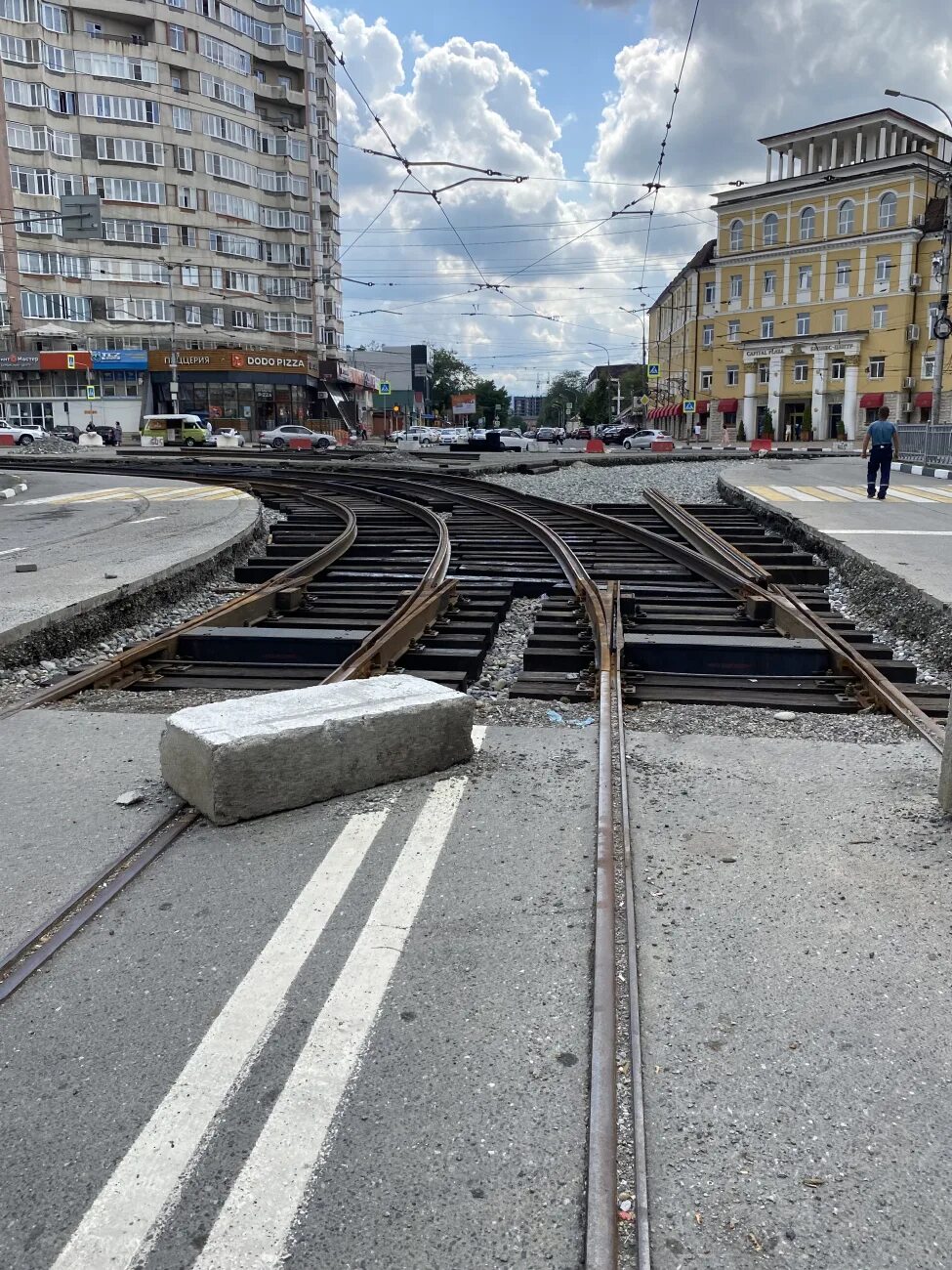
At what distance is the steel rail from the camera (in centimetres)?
553

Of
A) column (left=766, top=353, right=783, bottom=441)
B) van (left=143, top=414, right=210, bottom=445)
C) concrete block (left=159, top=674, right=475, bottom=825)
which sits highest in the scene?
column (left=766, top=353, right=783, bottom=441)

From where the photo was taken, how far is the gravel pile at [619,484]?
20094mm

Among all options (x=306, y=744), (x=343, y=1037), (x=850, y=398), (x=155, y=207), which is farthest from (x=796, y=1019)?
(x=850, y=398)

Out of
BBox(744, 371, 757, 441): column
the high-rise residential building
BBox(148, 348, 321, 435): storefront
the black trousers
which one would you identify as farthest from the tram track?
BBox(744, 371, 757, 441): column

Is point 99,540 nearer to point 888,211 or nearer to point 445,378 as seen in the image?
point 888,211

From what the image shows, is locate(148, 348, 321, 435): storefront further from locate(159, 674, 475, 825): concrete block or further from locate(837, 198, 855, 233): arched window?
locate(159, 674, 475, 825): concrete block

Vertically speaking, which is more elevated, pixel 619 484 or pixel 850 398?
pixel 850 398

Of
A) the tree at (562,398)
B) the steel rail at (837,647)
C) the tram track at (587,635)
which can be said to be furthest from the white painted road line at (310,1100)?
the tree at (562,398)

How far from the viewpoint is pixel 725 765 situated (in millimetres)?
4879

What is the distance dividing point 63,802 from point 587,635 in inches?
170

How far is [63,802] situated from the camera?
4.40m

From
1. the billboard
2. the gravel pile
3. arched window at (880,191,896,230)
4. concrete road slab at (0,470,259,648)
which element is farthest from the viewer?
the billboard

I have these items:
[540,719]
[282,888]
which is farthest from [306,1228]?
[540,719]

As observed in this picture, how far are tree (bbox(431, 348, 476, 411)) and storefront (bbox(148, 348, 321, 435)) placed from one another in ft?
235
